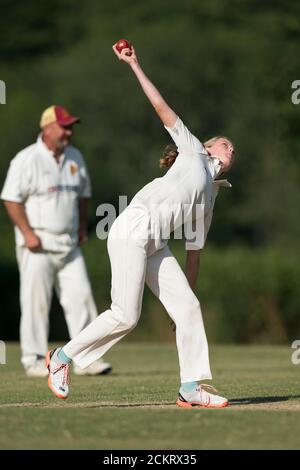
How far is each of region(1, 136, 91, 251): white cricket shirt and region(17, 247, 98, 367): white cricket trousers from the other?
0.62 feet

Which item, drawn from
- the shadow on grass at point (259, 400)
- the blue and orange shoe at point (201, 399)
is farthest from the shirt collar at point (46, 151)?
the blue and orange shoe at point (201, 399)

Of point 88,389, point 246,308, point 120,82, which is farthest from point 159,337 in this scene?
point 120,82

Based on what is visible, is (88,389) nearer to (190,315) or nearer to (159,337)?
(190,315)

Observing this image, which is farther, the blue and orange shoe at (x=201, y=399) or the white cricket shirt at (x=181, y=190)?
the blue and orange shoe at (x=201, y=399)

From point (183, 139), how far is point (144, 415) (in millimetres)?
2045

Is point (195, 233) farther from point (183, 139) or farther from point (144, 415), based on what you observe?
point (144, 415)

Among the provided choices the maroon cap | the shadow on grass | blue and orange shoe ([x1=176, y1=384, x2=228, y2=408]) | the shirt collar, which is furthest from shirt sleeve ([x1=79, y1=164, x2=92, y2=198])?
blue and orange shoe ([x1=176, y1=384, x2=228, y2=408])

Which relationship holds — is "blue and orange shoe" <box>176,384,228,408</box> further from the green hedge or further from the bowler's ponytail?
the green hedge

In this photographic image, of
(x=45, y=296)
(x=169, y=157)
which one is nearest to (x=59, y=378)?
(x=169, y=157)

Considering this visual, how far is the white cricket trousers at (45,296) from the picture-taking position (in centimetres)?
1428

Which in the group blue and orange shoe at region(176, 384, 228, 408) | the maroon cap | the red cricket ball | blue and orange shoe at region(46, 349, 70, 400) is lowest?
blue and orange shoe at region(176, 384, 228, 408)

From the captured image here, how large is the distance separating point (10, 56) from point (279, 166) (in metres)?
19.7

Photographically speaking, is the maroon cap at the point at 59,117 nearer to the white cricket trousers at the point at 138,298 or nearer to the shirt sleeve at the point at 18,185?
the shirt sleeve at the point at 18,185

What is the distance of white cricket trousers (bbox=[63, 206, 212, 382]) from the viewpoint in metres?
9.24
